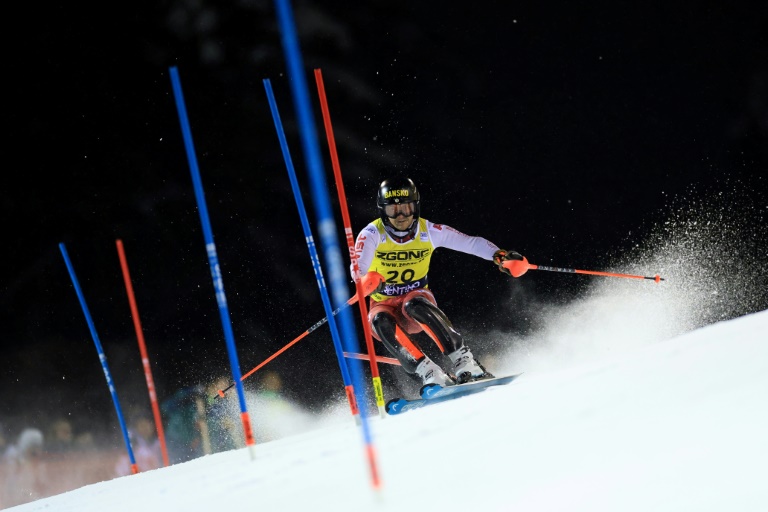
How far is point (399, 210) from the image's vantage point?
3.58 m

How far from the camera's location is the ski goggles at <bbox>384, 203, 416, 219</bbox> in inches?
141

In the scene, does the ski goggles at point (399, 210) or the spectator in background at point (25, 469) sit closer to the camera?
the ski goggles at point (399, 210)

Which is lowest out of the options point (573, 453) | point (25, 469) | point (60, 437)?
point (573, 453)

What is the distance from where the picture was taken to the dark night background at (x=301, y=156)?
4379 millimetres

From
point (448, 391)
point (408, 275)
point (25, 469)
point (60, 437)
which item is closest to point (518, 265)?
point (408, 275)

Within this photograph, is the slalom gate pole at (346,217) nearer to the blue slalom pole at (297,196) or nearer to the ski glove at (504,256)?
the blue slalom pole at (297,196)

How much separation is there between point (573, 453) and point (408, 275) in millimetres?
2576

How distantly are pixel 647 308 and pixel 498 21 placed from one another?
2286mm

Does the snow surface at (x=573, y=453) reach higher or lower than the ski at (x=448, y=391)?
lower

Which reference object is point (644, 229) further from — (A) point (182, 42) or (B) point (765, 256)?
(A) point (182, 42)

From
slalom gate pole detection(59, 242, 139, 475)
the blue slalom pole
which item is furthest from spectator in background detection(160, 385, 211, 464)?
the blue slalom pole

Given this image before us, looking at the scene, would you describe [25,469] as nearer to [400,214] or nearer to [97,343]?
[97,343]

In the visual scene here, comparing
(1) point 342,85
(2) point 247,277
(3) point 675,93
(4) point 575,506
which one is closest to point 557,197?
(3) point 675,93

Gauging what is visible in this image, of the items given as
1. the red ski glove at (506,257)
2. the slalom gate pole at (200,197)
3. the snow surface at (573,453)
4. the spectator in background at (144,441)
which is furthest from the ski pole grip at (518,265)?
the spectator in background at (144,441)
